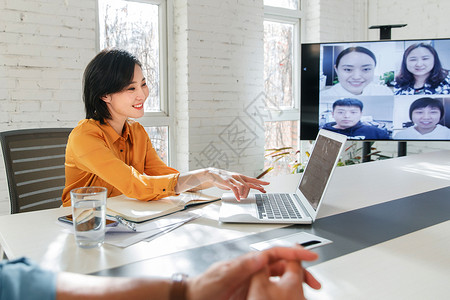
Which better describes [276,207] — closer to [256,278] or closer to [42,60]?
[256,278]

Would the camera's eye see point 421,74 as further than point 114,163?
Yes

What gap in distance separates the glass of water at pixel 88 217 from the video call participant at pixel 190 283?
1.37 feet

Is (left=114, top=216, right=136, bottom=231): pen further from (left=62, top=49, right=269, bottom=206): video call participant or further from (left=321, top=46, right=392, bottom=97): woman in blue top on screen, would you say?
(left=321, top=46, right=392, bottom=97): woman in blue top on screen

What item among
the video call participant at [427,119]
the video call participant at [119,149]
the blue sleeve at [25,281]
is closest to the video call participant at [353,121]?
the video call participant at [427,119]

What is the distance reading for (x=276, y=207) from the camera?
4.63 ft

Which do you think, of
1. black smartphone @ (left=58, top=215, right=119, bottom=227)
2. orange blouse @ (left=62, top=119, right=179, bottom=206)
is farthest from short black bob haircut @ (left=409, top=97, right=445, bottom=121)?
black smartphone @ (left=58, top=215, right=119, bottom=227)

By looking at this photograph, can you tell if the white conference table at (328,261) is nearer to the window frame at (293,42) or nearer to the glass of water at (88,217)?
the glass of water at (88,217)

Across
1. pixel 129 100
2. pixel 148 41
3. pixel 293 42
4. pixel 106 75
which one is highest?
pixel 293 42

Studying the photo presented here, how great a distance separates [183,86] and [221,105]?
15.0 inches

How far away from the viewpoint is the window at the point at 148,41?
3.14 metres

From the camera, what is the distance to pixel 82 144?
1.58 m

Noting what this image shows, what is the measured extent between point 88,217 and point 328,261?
61 cm

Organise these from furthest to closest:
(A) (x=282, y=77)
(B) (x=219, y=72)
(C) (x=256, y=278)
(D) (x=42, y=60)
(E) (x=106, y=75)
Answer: (A) (x=282, y=77), (B) (x=219, y=72), (D) (x=42, y=60), (E) (x=106, y=75), (C) (x=256, y=278)

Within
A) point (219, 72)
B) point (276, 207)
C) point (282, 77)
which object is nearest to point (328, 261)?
point (276, 207)
